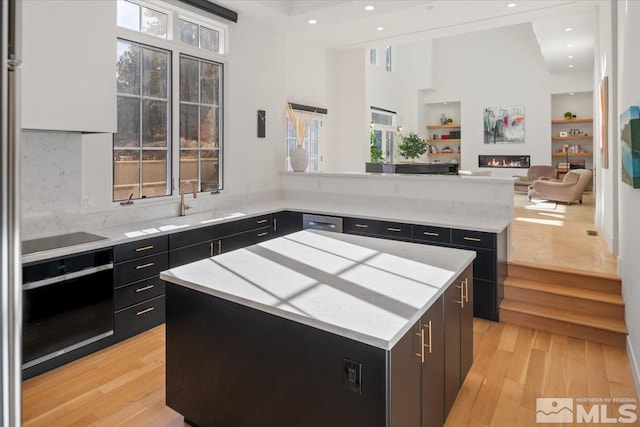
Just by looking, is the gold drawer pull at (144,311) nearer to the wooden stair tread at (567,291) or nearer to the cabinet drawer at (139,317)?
the cabinet drawer at (139,317)

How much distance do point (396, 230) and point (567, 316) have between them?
167 centimetres

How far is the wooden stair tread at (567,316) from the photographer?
3367 mm

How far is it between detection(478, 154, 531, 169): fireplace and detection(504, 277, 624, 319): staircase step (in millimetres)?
8802

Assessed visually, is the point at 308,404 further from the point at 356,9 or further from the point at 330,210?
the point at 356,9

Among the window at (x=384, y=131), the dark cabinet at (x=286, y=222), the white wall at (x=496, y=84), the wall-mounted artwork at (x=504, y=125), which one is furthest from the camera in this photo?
the wall-mounted artwork at (x=504, y=125)

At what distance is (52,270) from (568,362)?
3724 mm

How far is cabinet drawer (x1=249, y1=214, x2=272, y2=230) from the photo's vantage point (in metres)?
4.54

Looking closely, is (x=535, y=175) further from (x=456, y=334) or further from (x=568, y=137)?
(x=456, y=334)

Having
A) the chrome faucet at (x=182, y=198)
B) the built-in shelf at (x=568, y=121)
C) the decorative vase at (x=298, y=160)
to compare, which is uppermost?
→ the built-in shelf at (x=568, y=121)

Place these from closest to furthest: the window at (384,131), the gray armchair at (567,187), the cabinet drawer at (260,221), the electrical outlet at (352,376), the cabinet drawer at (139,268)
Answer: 1. the electrical outlet at (352,376)
2. the cabinet drawer at (139,268)
3. the cabinet drawer at (260,221)
4. the gray armchair at (567,187)
5. the window at (384,131)

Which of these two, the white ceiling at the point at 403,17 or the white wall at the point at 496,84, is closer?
the white ceiling at the point at 403,17

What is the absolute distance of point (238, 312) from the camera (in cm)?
191

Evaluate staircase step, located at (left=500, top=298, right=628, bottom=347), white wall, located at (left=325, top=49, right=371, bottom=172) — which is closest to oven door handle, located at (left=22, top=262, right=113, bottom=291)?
staircase step, located at (left=500, top=298, right=628, bottom=347)

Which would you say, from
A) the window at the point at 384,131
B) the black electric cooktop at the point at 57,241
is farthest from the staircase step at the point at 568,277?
the window at the point at 384,131
